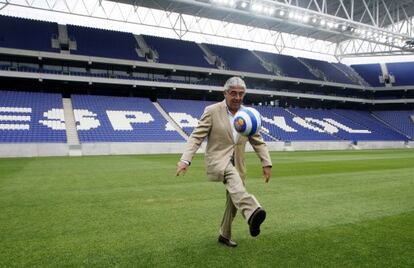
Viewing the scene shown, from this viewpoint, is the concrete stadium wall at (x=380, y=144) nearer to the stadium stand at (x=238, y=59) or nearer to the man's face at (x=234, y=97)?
the stadium stand at (x=238, y=59)

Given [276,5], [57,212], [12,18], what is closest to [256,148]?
[57,212]

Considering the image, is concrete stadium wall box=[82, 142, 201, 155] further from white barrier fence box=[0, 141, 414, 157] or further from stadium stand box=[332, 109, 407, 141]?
stadium stand box=[332, 109, 407, 141]

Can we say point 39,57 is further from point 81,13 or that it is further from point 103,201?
point 103,201

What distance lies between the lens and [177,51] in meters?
43.3

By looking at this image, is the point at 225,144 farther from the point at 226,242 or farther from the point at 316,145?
the point at 316,145

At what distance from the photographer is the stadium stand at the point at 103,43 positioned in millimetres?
37250

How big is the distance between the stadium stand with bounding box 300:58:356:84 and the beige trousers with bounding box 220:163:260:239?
51546mm

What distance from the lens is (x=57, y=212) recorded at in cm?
688

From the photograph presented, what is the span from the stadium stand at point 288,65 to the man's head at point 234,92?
4571 cm

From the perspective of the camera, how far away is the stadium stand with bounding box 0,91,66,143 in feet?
85.0

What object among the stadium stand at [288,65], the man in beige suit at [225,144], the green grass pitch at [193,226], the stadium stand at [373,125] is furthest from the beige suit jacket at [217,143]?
the stadium stand at [288,65]

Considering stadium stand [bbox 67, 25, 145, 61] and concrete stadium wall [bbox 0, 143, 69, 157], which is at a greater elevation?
stadium stand [bbox 67, 25, 145, 61]

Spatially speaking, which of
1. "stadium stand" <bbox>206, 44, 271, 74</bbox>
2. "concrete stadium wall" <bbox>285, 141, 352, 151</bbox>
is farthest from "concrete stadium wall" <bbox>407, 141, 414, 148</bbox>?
"stadium stand" <bbox>206, 44, 271, 74</bbox>

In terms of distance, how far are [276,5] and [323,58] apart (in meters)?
33.4
